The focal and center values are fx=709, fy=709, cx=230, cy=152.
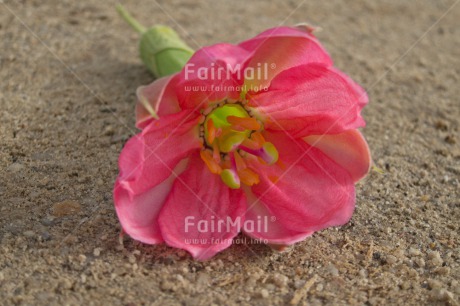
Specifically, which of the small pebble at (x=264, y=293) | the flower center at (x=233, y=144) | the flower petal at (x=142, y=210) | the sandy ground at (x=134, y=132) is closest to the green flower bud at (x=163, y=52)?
the sandy ground at (x=134, y=132)

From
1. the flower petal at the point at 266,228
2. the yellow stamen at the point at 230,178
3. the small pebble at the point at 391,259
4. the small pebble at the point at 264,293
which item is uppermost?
the yellow stamen at the point at 230,178

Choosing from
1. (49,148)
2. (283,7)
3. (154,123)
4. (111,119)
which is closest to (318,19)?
(283,7)

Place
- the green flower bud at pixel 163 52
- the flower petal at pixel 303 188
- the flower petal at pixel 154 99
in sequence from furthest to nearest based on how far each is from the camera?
the green flower bud at pixel 163 52
the flower petal at pixel 303 188
the flower petal at pixel 154 99

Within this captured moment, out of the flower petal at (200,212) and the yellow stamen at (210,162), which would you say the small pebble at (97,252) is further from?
the yellow stamen at (210,162)

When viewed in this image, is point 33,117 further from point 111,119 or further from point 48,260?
point 48,260

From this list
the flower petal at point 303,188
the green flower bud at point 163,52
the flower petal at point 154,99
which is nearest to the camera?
the flower petal at point 154,99

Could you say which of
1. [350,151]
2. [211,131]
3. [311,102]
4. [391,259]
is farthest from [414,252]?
[211,131]

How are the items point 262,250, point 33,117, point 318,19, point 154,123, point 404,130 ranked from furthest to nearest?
point 318,19, point 404,130, point 33,117, point 262,250, point 154,123
